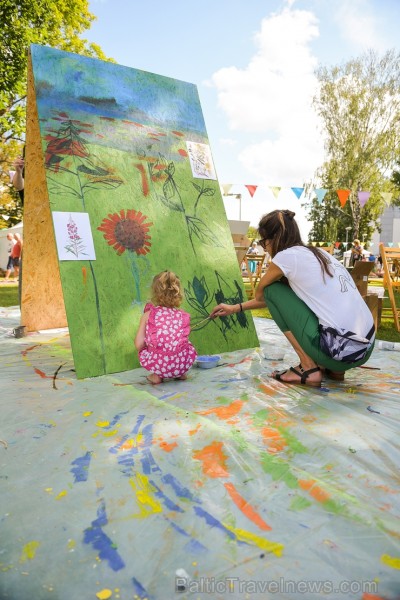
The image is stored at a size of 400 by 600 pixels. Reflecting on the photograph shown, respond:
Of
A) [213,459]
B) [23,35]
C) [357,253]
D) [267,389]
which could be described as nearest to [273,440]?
[213,459]

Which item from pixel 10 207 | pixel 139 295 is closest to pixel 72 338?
pixel 139 295

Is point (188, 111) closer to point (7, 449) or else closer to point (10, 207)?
point (7, 449)

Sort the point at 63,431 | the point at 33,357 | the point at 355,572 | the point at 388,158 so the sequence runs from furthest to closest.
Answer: the point at 388,158 → the point at 33,357 → the point at 63,431 → the point at 355,572

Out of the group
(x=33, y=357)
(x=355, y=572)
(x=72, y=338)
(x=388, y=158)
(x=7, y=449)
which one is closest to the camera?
(x=355, y=572)

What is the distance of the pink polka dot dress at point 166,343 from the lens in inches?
Answer: 94.0

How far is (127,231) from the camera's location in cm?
289

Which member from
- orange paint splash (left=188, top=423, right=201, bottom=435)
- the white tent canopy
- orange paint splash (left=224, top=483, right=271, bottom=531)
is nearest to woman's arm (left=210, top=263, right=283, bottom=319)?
orange paint splash (left=188, top=423, right=201, bottom=435)

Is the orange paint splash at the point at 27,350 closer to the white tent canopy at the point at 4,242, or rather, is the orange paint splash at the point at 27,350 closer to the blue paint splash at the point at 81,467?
the blue paint splash at the point at 81,467

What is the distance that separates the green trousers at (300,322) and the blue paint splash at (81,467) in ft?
3.99

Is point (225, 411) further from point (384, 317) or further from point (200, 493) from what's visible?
point (384, 317)

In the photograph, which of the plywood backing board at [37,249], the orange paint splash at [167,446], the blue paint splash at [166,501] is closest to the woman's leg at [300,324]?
the orange paint splash at [167,446]

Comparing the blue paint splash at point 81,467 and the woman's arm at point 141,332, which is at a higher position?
the woman's arm at point 141,332

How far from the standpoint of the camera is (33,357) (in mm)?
3057

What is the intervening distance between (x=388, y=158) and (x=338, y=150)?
214 centimetres
